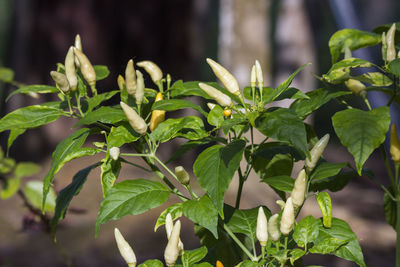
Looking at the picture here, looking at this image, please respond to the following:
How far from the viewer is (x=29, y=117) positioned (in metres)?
1.12

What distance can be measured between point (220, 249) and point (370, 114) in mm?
534

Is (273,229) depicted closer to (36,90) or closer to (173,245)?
(173,245)

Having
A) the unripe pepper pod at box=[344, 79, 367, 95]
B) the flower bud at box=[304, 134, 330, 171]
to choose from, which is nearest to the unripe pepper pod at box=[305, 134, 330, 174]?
the flower bud at box=[304, 134, 330, 171]

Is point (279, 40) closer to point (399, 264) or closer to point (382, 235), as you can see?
point (382, 235)

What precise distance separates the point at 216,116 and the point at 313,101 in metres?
0.23

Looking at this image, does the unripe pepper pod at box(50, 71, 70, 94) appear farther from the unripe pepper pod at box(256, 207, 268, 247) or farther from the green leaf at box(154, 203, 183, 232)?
the unripe pepper pod at box(256, 207, 268, 247)

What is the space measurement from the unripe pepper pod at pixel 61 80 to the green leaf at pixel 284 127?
1.50 ft

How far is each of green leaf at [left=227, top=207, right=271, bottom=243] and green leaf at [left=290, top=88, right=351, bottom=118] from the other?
0.26 m

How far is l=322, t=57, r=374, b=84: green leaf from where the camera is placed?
1.08 m

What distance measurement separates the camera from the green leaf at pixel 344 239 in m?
0.98

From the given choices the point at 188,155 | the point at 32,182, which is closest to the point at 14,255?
the point at 32,182

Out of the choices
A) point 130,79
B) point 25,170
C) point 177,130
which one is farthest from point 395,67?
point 25,170

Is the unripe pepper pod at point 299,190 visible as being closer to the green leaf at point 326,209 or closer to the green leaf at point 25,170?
the green leaf at point 326,209

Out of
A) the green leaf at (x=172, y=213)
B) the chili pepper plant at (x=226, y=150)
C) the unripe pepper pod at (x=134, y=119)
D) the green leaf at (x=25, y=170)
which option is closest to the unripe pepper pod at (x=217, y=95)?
the chili pepper plant at (x=226, y=150)
